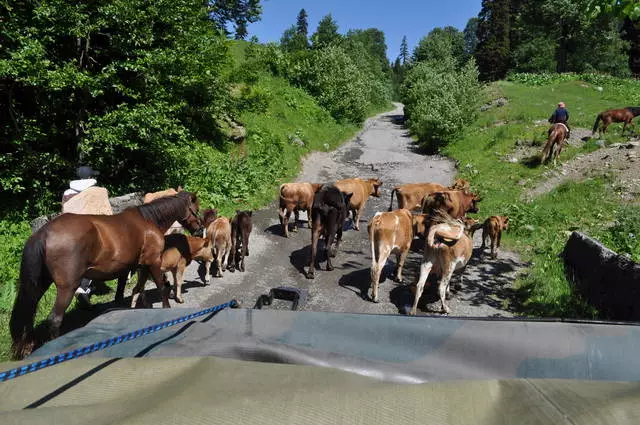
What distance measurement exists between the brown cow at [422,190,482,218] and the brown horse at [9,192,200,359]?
744 centimetres

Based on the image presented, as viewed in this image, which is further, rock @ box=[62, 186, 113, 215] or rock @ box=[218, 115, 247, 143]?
rock @ box=[218, 115, 247, 143]

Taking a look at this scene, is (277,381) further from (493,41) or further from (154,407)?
(493,41)

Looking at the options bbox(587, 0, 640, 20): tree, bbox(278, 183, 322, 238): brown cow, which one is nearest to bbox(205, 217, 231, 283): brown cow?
bbox(278, 183, 322, 238): brown cow

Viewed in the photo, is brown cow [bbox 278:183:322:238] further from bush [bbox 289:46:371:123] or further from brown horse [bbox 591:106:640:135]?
bush [bbox 289:46:371:123]

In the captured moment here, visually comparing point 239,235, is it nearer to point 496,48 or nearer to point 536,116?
point 536,116

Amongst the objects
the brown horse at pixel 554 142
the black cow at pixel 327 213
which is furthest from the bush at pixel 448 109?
the black cow at pixel 327 213

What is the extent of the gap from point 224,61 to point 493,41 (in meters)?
51.2

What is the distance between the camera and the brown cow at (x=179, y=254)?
7668mm

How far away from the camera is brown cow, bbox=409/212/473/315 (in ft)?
24.7

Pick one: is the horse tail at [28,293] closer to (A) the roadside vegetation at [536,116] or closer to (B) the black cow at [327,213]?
(B) the black cow at [327,213]

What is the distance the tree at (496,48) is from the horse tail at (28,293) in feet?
201

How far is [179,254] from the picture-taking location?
25.8 ft

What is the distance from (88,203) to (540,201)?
46.3ft

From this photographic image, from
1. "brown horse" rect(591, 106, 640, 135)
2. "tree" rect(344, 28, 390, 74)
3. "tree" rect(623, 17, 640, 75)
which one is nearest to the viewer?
"brown horse" rect(591, 106, 640, 135)
